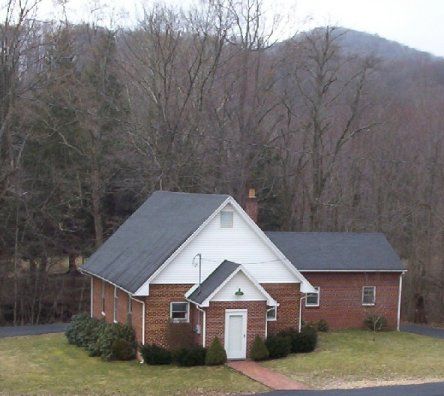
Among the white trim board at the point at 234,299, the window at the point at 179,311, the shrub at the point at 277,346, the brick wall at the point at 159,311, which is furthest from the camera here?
the window at the point at 179,311

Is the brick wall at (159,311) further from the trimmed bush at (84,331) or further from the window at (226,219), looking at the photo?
the trimmed bush at (84,331)

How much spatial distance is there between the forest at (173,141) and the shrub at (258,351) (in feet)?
64.6

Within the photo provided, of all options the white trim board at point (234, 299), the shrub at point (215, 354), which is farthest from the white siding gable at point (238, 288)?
the shrub at point (215, 354)

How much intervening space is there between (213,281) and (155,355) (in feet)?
11.3

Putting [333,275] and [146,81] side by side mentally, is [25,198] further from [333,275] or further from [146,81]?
[333,275]

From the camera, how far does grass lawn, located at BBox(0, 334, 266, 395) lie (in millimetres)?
23141

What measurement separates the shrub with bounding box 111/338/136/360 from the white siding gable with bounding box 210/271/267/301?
385 cm

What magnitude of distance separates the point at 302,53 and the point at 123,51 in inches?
476

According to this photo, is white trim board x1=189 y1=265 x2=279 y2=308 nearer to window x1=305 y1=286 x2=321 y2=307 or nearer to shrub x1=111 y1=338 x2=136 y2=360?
shrub x1=111 y1=338 x2=136 y2=360

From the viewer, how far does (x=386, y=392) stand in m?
22.3

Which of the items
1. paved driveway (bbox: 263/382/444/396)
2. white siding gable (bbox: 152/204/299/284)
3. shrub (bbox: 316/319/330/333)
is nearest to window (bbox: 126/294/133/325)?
white siding gable (bbox: 152/204/299/284)

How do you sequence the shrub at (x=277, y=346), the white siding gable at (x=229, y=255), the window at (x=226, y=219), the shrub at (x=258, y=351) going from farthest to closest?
1. the window at (x=226, y=219)
2. the white siding gable at (x=229, y=255)
3. the shrub at (x=277, y=346)
4. the shrub at (x=258, y=351)

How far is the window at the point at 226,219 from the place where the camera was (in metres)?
29.3

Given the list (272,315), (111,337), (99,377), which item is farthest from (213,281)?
(99,377)
